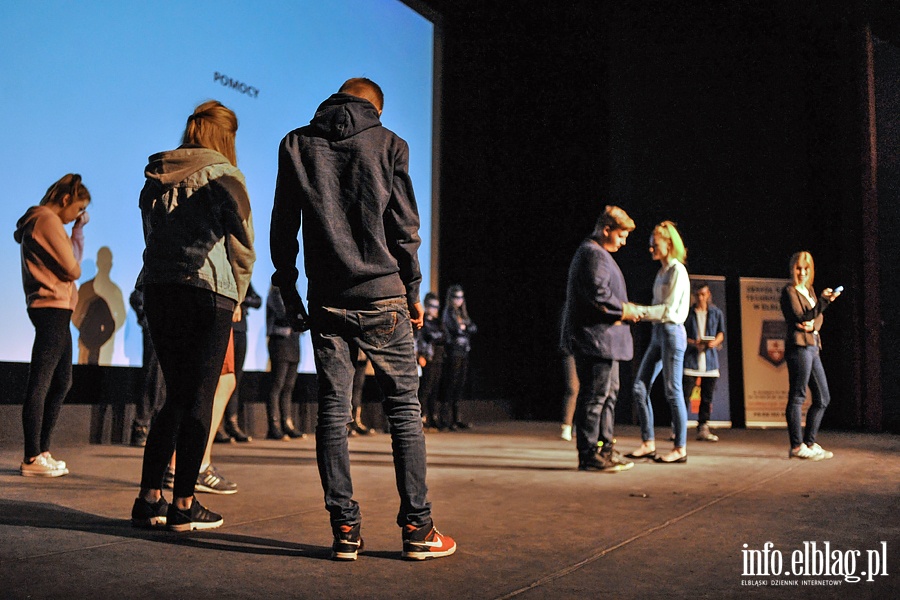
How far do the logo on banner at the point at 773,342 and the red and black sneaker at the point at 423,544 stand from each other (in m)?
7.55

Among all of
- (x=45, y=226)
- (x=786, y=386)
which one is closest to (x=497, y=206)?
(x=786, y=386)

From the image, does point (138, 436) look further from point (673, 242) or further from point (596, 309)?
point (673, 242)

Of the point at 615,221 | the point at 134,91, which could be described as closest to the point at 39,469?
the point at 134,91

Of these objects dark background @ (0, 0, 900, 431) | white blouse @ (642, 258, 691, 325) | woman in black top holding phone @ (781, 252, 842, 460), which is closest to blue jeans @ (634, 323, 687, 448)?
white blouse @ (642, 258, 691, 325)

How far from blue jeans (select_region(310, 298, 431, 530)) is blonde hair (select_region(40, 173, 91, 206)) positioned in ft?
7.80

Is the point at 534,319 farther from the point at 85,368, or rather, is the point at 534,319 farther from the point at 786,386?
the point at 85,368

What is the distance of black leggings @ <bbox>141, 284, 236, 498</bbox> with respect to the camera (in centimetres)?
260

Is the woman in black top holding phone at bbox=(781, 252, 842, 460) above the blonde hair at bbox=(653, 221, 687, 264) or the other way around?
the other way around

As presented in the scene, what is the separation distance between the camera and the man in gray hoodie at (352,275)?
2.28 m

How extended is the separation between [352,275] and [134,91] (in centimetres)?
431

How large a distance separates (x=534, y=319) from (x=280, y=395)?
435cm

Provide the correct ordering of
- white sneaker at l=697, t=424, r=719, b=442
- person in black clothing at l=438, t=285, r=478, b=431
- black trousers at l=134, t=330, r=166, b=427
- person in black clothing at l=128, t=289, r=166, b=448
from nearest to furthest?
black trousers at l=134, t=330, r=166, b=427 < person in black clothing at l=128, t=289, r=166, b=448 < white sneaker at l=697, t=424, r=719, b=442 < person in black clothing at l=438, t=285, r=478, b=431

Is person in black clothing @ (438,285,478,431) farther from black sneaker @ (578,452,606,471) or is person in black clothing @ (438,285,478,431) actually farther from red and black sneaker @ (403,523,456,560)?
red and black sneaker @ (403,523,456,560)

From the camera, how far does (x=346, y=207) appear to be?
→ 7.60ft
